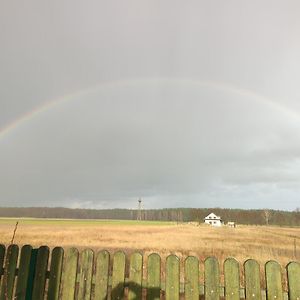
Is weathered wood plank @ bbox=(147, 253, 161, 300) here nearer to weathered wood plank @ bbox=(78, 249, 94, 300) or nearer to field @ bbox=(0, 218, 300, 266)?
weathered wood plank @ bbox=(78, 249, 94, 300)

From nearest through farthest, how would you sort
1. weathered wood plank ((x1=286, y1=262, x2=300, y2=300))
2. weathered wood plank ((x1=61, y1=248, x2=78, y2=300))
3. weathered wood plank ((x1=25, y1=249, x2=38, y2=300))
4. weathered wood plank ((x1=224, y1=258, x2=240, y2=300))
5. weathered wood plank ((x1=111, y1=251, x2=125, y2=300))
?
1. weathered wood plank ((x1=286, y1=262, x2=300, y2=300))
2. weathered wood plank ((x1=224, y1=258, x2=240, y2=300))
3. weathered wood plank ((x1=111, y1=251, x2=125, y2=300))
4. weathered wood plank ((x1=61, y1=248, x2=78, y2=300))
5. weathered wood plank ((x1=25, y1=249, x2=38, y2=300))

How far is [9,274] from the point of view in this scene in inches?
172

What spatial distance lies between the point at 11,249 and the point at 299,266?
3.80 m

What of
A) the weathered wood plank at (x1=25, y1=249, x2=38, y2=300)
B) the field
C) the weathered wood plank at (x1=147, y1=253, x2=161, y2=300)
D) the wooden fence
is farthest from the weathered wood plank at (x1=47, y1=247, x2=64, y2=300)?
the field

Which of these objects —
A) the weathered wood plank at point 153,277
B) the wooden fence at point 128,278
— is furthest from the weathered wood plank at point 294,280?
the weathered wood plank at point 153,277

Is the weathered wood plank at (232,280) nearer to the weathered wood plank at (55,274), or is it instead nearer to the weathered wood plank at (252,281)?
the weathered wood plank at (252,281)

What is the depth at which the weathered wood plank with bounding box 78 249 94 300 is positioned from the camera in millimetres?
4074

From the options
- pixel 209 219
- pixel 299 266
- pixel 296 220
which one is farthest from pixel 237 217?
pixel 299 266

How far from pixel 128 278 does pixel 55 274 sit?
1023 mm

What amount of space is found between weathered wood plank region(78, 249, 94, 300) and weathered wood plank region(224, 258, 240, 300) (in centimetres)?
173

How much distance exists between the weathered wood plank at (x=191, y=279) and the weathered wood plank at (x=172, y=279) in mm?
112

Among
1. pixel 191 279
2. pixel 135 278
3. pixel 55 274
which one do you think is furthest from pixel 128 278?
pixel 55 274

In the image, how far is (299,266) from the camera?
11.9 ft

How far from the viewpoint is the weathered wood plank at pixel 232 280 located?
3.70 meters
